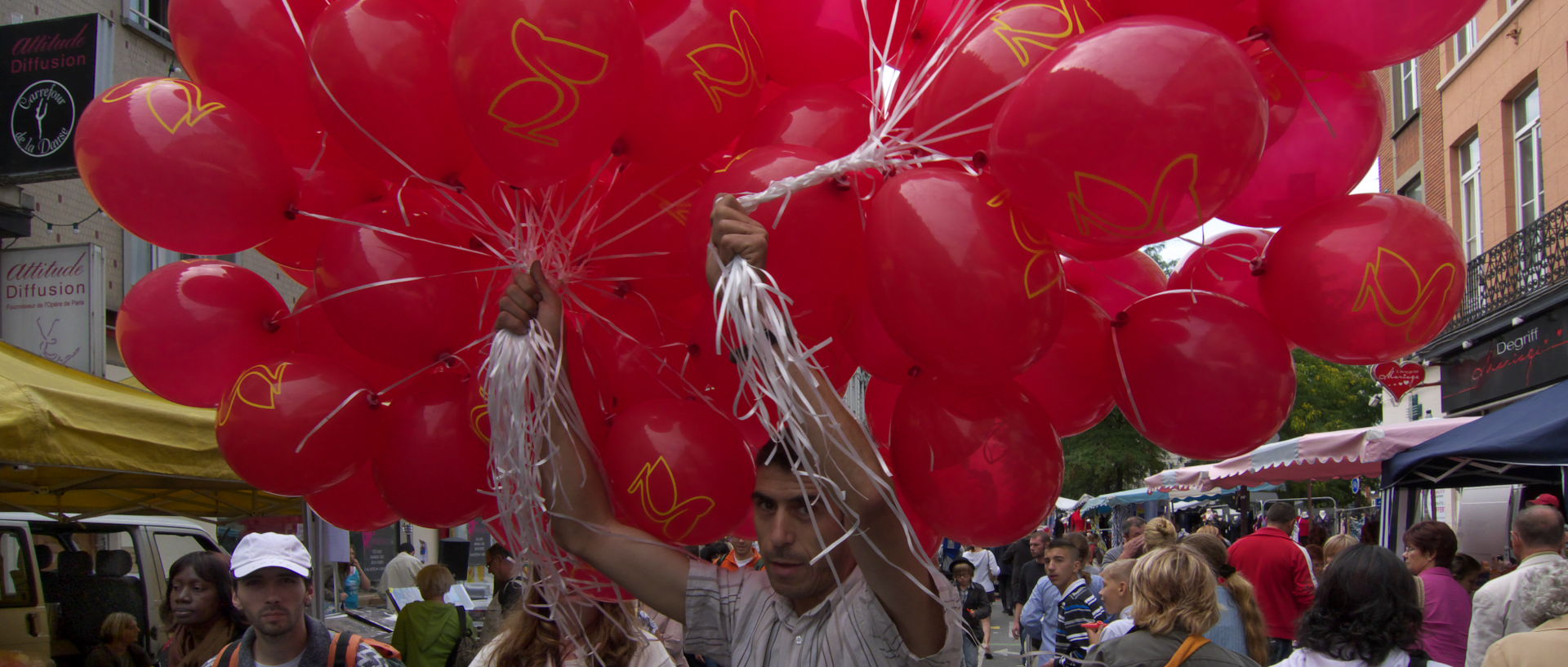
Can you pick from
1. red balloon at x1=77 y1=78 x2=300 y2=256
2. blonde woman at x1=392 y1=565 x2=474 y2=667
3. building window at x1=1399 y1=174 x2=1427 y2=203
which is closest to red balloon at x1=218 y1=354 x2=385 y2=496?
→ red balloon at x1=77 y1=78 x2=300 y2=256

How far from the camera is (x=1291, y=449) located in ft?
32.8

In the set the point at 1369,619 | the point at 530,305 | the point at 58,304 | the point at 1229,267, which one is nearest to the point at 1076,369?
the point at 1229,267

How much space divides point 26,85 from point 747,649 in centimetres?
922

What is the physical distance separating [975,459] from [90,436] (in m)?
4.42

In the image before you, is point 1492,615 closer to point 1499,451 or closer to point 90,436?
point 1499,451

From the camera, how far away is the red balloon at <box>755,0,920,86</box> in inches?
96.3

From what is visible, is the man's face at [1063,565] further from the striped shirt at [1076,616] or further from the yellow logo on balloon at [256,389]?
the yellow logo on balloon at [256,389]

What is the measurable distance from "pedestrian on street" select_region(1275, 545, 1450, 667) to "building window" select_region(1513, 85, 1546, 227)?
13257 millimetres

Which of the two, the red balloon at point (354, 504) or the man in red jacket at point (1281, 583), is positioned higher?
the red balloon at point (354, 504)

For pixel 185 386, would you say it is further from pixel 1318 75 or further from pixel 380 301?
pixel 1318 75

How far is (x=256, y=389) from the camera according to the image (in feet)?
8.25

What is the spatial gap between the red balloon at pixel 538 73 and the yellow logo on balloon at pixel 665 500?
66 cm

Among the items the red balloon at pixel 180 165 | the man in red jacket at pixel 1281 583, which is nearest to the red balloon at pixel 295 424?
the red balloon at pixel 180 165

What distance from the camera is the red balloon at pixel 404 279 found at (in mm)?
2354
